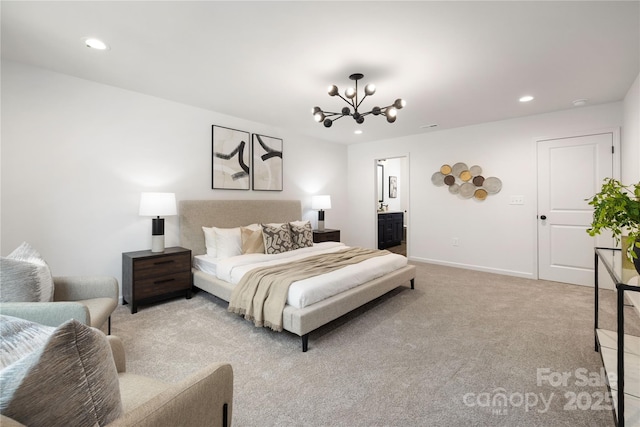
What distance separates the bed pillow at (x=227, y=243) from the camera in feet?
11.9

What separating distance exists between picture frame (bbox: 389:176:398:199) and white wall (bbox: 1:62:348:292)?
5543 millimetres

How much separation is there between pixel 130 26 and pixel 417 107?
3300mm

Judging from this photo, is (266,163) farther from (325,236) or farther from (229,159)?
(325,236)

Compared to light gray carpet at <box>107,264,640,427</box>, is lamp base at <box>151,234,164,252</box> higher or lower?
higher

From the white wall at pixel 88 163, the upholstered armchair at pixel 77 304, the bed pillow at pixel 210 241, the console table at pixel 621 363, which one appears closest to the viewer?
the console table at pixel 621 363

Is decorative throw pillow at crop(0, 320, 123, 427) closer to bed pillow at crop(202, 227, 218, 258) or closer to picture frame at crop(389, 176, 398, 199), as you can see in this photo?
bed pillow at crop(202, 227, 218, 258)

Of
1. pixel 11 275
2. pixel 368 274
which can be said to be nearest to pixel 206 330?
pixel 11 275

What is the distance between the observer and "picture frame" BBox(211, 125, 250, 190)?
4137 mm

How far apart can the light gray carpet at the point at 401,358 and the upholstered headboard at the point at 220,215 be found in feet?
2.74

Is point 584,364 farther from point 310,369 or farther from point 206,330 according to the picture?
point 206,330

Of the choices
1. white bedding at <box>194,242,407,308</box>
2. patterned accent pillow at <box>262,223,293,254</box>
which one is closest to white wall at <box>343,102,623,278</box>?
white bedding at <box>194,242,407,308</box>

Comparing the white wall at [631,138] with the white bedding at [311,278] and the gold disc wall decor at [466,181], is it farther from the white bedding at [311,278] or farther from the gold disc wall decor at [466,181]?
the white bedding at [311,278]

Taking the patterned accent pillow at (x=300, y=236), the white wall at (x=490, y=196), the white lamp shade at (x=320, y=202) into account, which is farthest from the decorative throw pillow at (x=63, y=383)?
the white wall at (x=490, y=196)

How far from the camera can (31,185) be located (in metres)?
2.78
